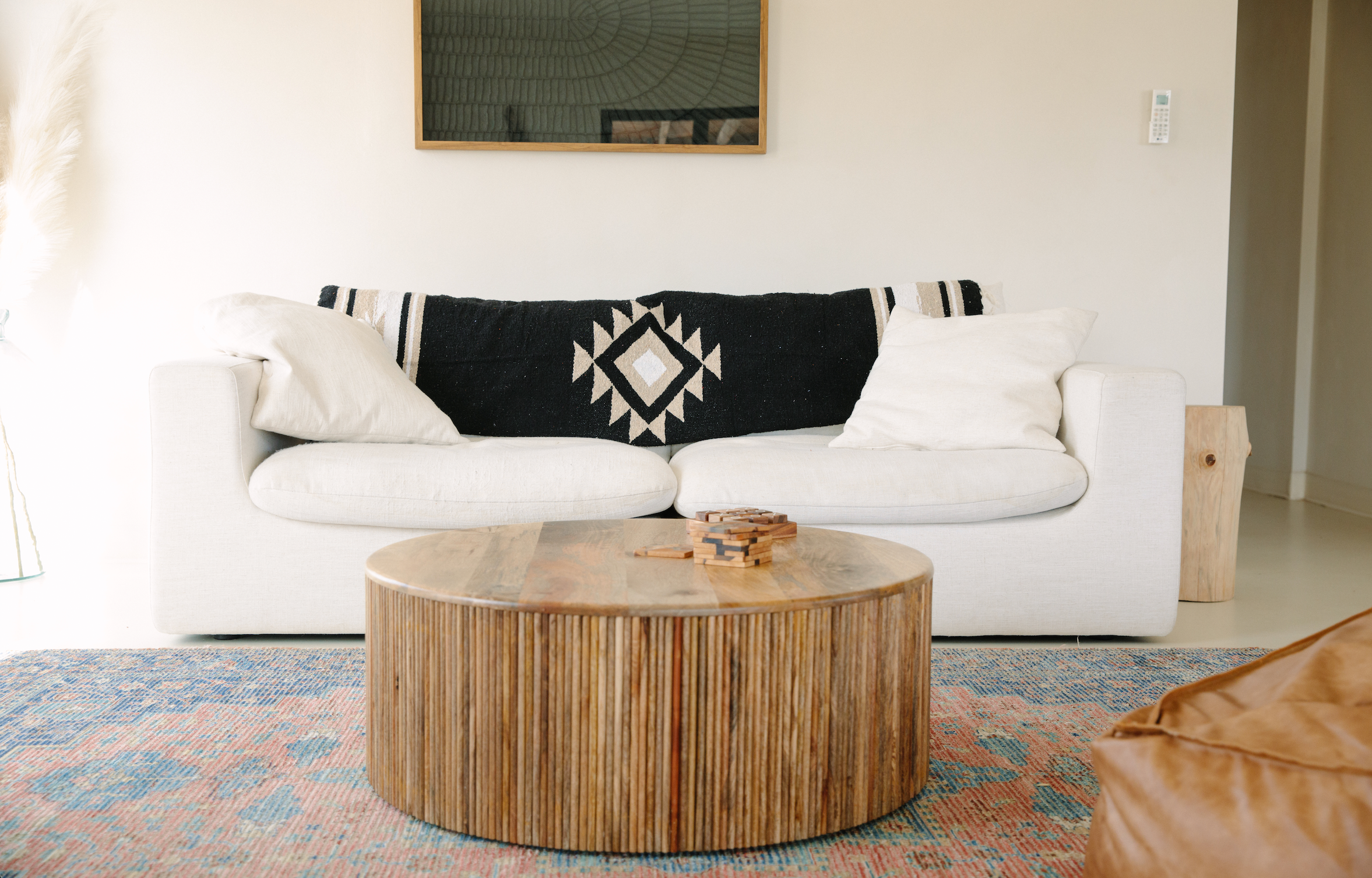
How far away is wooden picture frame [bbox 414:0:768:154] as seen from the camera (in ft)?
10.5

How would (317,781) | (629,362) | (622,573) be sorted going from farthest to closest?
(629,362), (317,781), (622,573)

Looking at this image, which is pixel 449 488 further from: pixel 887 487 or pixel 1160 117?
pixel 1160 117

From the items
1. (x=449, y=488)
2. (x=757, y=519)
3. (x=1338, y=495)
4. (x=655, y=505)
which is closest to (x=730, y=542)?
(x=757, y=519)

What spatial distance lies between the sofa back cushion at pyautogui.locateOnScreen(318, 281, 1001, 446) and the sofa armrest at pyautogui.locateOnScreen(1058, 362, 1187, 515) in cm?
74

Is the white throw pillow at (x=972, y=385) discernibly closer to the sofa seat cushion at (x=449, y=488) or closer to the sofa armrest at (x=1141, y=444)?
the sofa armrest at (x=1141, y=444)

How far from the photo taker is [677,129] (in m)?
3.24

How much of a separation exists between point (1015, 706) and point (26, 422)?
3015mm

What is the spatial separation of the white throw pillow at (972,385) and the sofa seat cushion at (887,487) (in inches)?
6.0

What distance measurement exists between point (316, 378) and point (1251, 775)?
2.09 metres

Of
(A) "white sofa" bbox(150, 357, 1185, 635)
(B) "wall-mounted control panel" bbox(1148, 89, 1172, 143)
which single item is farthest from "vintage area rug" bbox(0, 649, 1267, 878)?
(B) "wall-mounted control panel" bbox(1148, 89, 1172, 143)

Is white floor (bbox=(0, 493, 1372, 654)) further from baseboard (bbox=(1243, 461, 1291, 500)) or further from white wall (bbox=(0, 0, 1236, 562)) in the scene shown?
baseboard (bbox=(1243, 461, 1291, 500))

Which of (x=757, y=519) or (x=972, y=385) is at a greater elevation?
(x=972, y=385)

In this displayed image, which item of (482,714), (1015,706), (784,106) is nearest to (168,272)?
(784,106)

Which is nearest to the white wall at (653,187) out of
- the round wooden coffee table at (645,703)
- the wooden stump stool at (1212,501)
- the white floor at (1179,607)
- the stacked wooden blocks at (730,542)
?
the white floor at (1179,607)
